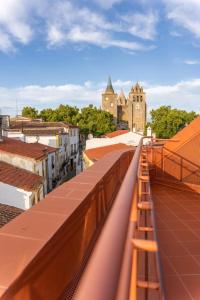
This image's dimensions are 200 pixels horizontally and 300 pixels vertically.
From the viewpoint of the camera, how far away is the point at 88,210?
214 centimetres

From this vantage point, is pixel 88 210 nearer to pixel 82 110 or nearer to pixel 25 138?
pixel 25 138

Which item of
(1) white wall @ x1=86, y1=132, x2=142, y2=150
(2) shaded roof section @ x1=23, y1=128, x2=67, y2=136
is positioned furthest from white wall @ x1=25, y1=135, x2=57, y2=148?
(1) white wall @ x1=86, y1=132, x2=142, y2=150

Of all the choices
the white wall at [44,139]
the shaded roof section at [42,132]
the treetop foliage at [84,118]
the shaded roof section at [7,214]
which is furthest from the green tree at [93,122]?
the shaded roof section at [7,214]

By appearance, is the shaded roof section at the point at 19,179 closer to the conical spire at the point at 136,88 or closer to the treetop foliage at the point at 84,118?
the treetop foliage at the point at 84,118

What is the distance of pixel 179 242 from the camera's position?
3.94m

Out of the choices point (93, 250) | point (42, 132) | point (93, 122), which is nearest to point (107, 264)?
point (93, 250)

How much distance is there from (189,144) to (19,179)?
32.2 ft

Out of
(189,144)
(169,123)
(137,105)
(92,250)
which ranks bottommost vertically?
(92,250)

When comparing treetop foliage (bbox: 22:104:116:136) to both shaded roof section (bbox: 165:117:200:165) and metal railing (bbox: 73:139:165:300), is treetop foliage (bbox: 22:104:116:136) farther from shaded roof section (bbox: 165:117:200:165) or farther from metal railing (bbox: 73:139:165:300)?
metal railing (bbox: 73:139:165:300)

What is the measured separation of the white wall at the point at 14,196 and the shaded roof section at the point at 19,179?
21 cm

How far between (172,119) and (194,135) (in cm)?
4722

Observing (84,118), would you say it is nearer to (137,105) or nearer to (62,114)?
(62,114)

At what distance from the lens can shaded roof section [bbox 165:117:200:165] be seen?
24.9 feet

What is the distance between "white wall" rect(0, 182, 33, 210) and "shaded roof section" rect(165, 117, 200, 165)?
813 centimetres
